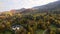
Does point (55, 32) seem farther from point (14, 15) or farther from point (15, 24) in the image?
point (14, 15)

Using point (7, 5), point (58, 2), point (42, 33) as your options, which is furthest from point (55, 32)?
point (58, 2)

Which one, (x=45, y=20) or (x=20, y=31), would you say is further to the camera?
(x=45, y=20)

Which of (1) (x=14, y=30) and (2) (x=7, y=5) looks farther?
(2) (x=7, y=5)

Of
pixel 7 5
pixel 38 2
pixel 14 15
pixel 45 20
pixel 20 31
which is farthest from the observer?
pixel 38 2

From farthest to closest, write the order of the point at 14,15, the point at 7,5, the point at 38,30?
the point at 7,5
the point at 14,15
the point at 38,30

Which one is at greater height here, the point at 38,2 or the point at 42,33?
the point at 38,2

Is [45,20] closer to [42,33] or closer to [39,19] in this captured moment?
[39,19]

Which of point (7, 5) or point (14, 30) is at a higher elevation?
point (7, 5)

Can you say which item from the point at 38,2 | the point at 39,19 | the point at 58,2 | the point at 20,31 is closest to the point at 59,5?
the point at 58,2

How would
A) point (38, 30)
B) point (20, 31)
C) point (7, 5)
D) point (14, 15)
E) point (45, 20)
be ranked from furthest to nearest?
1. point (7, 5)
2. point (14, 15)
3. point (45, 20)
4. point (38, 30)
5. point (20, 31)
